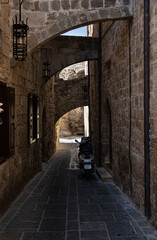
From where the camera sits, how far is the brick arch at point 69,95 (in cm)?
1432

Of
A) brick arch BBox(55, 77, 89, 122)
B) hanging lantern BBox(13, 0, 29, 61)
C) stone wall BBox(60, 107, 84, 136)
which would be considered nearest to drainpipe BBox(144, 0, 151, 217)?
hanging lantern BBox(13, 0, 29, 61)

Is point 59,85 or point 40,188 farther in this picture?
point 59,85

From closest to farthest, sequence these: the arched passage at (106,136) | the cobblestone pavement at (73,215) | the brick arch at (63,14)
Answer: the cobblestone pavement at (73,215), the brick arch at (63,14), the arched passage at (106,136)

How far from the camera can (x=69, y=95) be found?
47.0ft

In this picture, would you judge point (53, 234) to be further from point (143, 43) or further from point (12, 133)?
point (143, 43)

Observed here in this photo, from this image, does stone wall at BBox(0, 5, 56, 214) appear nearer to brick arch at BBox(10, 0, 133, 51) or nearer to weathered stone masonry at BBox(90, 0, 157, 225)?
brick arch at BBox(10, 0, 133, 51)

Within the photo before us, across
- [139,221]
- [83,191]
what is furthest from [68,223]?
[83,191]

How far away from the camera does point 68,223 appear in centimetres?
386

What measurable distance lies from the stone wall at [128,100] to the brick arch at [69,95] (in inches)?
273

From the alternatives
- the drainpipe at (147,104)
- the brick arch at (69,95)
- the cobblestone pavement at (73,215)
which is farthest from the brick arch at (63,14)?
the brick arch at (69,95)

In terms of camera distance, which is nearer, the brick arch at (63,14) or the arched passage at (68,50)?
the brick arch at (63,14)

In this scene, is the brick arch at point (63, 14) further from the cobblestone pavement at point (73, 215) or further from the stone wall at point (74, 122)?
the stone wall at point (74, 122)

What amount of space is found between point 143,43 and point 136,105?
43.7 inches

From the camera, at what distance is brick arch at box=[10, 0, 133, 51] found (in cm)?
468
